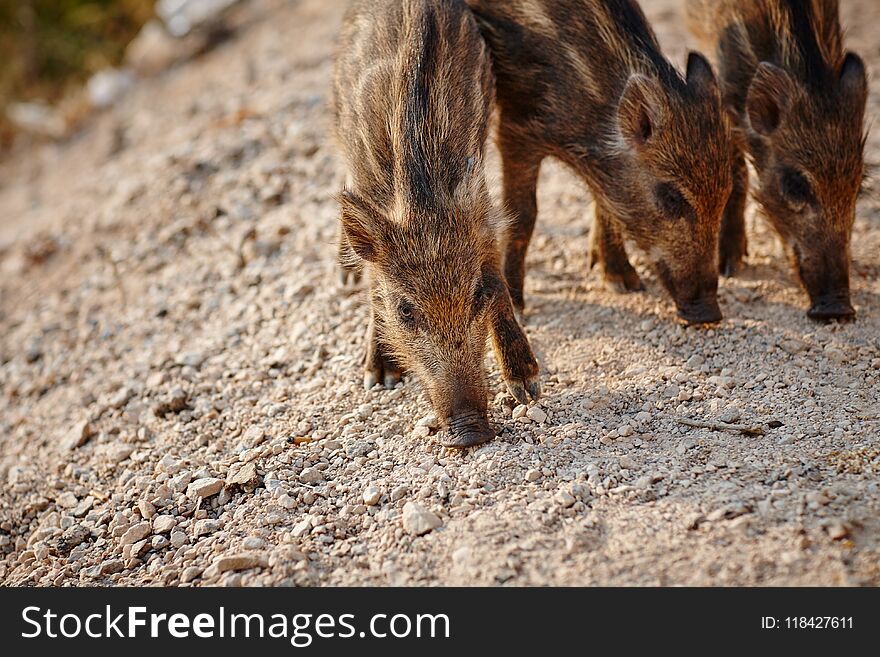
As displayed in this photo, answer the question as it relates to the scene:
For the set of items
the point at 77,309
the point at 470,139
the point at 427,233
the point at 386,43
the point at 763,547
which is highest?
the point at 386,43

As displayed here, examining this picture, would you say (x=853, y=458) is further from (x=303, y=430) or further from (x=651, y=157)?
(x=303, y=430)

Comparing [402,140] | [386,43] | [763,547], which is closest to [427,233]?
[402,140]

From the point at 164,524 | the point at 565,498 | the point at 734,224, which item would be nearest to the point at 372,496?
the point at 565,498

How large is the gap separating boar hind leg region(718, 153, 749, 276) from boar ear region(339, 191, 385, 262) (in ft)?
7.17

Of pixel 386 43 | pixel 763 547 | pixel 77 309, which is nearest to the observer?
pixel 763 547

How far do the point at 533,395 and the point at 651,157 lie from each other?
1345mm

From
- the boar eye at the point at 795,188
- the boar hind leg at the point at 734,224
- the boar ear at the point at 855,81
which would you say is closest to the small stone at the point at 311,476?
the boar hind leg at the point at 734,224

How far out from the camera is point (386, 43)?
4723 millimetres

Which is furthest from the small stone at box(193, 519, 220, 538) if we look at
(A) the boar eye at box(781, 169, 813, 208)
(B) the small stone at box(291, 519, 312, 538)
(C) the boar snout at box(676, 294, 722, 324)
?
(A) the boar eye at box(781, 169, 813, 208)

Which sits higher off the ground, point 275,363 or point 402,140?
point 402,140

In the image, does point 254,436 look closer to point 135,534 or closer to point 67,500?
point 135,534

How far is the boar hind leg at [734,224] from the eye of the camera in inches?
210

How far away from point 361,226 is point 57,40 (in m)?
8.31

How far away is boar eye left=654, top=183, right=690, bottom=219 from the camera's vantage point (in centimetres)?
475
